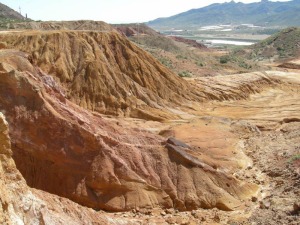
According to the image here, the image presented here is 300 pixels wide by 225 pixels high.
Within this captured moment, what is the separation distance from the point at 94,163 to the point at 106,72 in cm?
1651

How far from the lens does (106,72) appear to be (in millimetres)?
32906

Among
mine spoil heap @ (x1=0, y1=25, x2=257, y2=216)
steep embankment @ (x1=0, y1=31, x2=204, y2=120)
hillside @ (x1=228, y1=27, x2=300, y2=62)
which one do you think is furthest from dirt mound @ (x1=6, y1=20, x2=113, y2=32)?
mine spoil heap @ (x1=0, y1=25, x2=257, y2=216)

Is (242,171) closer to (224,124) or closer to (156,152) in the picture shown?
(156,152)

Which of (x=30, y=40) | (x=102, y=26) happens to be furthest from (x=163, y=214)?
(x=102, y=26)

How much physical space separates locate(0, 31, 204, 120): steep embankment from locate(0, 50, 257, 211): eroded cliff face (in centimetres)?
1210

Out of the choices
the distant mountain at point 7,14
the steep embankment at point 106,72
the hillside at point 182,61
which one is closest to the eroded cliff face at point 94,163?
the steep embankment at point 106,72

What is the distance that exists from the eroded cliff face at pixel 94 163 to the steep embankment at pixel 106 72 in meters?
12.1

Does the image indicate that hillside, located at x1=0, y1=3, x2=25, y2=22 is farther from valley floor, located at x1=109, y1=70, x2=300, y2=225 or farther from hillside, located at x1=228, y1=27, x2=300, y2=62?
valley floor, located at x1=109, y1=70, x2=300, y2=225

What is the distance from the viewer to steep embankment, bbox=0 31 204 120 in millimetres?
31484

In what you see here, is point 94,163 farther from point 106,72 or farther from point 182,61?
point 182,61

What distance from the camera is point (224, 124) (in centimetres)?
2878

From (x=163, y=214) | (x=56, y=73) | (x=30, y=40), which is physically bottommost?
(x=163, y=214)

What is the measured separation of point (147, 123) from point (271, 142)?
8.40 meters

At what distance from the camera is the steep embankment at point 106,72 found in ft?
103
